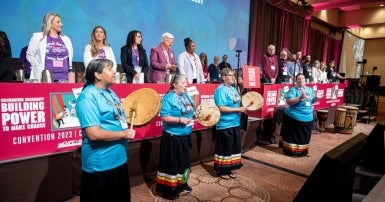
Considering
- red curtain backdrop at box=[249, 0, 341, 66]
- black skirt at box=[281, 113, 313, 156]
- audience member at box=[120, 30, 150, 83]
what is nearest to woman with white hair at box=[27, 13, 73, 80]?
audience member at box=[120, 30, 150, 83]

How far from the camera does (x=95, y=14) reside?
5.84 metres

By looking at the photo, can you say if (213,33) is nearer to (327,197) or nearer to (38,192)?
(38,192)

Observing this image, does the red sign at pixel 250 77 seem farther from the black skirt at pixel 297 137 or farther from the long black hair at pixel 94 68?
the long black hair at pixel 94 68

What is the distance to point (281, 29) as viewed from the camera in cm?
1117

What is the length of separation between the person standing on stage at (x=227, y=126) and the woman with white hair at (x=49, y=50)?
2020 millimetres

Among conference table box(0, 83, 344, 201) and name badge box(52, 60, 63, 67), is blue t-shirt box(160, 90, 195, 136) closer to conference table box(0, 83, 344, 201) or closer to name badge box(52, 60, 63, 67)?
conference table box(0, 83, 344, 201)

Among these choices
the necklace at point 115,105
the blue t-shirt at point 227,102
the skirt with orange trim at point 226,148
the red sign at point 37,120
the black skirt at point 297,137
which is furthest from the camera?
the black skirt at point 297,137

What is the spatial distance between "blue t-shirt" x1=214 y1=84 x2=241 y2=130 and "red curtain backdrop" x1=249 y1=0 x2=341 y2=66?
655 cm

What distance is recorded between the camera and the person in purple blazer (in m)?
4.33

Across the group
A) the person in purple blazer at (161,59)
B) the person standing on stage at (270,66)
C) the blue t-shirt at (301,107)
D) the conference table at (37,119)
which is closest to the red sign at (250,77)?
the blue t-shirt at (301,107)

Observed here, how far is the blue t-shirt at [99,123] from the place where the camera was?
1756 millimetres

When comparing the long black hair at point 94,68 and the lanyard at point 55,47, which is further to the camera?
the lanyard at point 55,47

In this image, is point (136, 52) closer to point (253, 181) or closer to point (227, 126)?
point (227, 126)

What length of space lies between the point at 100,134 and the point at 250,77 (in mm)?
3665
